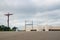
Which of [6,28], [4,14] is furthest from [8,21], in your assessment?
[6,28]

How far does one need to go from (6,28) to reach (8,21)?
2764mm

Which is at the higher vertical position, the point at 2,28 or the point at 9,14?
the point at 9,14

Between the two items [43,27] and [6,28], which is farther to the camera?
[6,28]

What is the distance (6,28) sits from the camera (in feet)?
49.7

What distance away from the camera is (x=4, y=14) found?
13.2 meters

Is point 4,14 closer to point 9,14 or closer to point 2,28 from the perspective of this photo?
point 9,14

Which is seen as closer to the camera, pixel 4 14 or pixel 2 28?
pixel 4 14

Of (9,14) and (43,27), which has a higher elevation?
(9,14)

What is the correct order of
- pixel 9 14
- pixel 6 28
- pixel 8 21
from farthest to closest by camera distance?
pixel 6 28, pixel 9 14, pixel 8 21

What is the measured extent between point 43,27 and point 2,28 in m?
4.50

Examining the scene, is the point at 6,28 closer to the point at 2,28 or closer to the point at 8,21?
the point at 2,28

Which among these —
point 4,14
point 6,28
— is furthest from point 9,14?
point 6,28

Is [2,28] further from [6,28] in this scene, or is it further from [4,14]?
[4,14]

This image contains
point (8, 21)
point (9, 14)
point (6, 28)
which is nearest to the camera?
point (8, 21)
